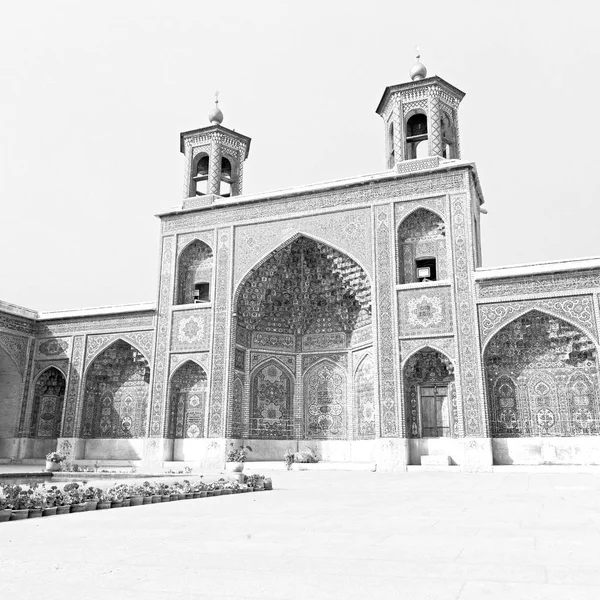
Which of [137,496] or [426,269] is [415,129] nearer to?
[426,269]

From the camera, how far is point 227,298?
16.7 metres

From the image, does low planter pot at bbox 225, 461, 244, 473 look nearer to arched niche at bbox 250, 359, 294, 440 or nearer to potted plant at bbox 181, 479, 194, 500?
arched niche at bbox 250, 359, 294, 440

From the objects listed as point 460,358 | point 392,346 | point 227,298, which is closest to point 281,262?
point 227,298

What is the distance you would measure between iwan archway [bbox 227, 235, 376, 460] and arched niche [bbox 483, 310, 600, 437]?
3400 millimetres

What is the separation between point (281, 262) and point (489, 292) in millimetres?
5830

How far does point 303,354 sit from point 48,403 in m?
8.12

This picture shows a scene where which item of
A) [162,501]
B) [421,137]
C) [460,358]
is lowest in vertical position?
[162,501]

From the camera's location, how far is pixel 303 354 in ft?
58.1

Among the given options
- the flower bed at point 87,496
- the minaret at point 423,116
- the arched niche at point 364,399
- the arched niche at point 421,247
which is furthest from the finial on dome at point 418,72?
the flower bed at point 87,496

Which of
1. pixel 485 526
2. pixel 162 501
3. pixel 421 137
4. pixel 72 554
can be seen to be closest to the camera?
pixel 72 554

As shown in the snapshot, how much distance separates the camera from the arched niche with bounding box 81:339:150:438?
58.5 ft

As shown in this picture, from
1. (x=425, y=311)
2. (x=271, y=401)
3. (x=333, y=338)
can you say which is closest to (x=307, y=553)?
(x=425, y=311)

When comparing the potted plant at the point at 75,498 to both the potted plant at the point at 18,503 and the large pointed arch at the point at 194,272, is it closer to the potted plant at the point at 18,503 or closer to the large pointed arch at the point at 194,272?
the potted plant at the point at 18,503

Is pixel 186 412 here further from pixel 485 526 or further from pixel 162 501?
pixel 485 526
